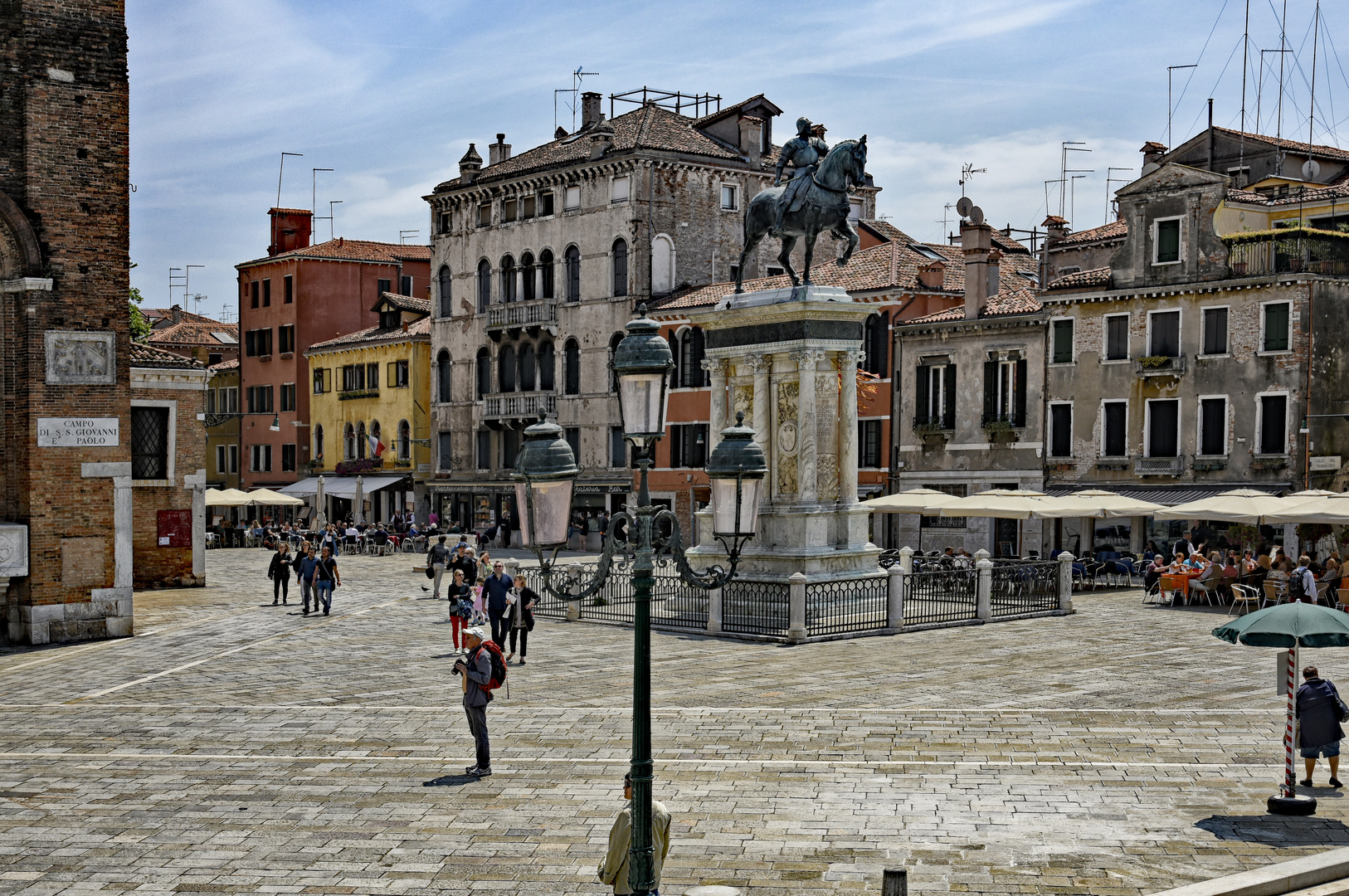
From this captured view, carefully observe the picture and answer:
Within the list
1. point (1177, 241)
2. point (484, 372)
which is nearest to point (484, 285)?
point (484, 372)

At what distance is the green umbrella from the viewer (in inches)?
525

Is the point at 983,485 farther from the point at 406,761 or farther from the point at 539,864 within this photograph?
the point at 539,864

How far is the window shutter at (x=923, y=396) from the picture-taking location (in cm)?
4531

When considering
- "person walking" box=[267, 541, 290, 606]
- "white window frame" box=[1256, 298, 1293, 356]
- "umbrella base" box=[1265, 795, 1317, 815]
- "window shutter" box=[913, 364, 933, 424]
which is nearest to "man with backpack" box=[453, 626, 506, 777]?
"umbrella base" box=[1265, 795, 1317, 815]

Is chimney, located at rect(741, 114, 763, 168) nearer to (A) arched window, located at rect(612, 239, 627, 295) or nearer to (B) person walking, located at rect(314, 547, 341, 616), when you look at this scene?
(A) arched window, located at rect(612, 239, 627, 295)

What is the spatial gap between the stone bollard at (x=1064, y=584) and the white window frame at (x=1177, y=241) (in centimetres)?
1368

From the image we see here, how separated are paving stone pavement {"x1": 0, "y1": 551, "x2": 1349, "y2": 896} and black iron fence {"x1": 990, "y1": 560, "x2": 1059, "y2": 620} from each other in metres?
4.16

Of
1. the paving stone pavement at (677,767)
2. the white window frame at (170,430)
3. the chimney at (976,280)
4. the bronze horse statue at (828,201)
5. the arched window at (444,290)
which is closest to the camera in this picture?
the paving stone pavement at (677,767)

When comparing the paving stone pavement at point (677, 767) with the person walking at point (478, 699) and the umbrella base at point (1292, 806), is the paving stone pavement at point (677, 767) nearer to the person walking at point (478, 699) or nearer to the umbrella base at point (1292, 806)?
the umbrella base at point (1292, 806)

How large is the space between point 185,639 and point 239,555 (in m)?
26.2

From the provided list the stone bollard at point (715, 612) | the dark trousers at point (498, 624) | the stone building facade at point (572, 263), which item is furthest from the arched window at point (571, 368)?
the dark trousers at point (498, 624)

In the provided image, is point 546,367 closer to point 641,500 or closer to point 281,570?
point 281,570

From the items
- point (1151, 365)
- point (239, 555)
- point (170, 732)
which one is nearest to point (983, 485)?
point (1151, 365)

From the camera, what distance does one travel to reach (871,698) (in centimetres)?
1883
